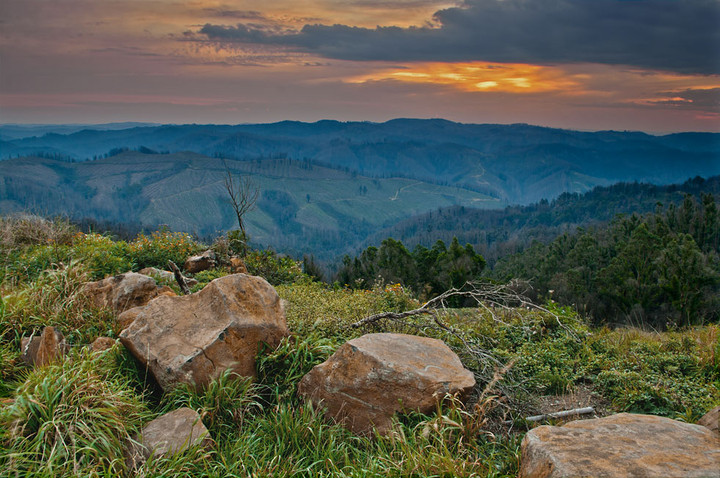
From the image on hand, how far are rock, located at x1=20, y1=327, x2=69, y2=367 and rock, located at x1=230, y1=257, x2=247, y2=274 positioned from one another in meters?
5.61

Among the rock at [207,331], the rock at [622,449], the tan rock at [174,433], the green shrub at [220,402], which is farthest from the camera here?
the rock at [207,331]

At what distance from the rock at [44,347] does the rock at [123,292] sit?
1169 mm

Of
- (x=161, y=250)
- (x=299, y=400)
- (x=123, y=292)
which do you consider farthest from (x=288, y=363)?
(x=161, y=250)

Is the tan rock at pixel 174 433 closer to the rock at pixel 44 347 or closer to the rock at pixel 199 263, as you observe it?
the rock at pixel 44 347

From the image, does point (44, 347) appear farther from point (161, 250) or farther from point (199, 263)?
point (161, 250)

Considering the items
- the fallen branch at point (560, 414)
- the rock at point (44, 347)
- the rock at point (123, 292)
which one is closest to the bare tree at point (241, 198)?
the rock at point (123, 292)

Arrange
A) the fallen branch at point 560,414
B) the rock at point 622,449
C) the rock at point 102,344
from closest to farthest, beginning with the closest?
1. the rock at point 622,449
2. the fallen branch at point 560,414
3. the rock at point 102,344

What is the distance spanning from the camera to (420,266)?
140 feet

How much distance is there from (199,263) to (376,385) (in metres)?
7.74

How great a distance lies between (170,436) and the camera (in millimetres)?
4414

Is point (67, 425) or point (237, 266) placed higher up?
point (67, 425)

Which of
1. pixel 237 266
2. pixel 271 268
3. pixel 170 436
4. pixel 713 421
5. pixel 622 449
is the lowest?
pixel 271 268

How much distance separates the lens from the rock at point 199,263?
11413 millimetres

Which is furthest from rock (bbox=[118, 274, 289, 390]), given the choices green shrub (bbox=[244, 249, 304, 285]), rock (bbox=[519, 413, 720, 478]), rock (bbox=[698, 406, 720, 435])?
green shrub (bbox=[244, 249, 304, 285])
